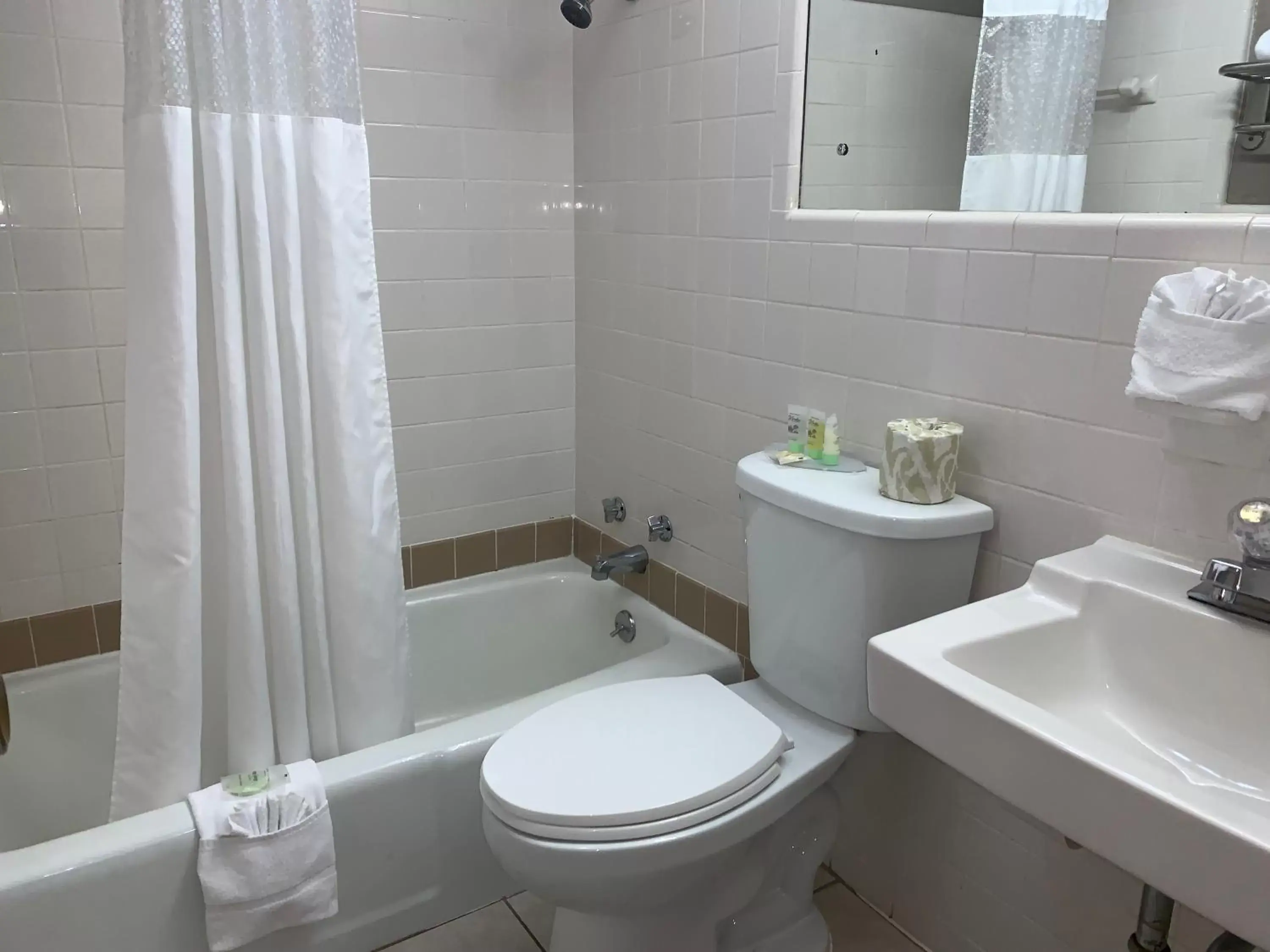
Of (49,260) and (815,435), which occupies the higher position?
(49,260)

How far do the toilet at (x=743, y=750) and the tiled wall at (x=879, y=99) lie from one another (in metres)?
0.54

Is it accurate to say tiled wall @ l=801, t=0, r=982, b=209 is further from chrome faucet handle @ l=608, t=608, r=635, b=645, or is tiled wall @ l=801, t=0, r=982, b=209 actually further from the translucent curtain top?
chrome faucet handle @ l=608, t=608, r=635, b=645

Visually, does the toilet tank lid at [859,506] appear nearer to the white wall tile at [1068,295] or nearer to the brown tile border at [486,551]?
the white wall tile at [1068,295]

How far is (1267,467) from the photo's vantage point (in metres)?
1.09

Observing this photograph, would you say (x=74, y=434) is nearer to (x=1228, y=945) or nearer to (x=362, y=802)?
(x=362, y=802)

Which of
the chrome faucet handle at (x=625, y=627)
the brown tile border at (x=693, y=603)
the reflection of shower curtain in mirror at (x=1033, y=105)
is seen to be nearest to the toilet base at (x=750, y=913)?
the brown tile border at (x=693, y=603)

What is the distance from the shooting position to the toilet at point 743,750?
1.29m

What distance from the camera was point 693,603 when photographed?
2068 millimetres

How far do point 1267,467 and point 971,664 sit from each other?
0.42 metres

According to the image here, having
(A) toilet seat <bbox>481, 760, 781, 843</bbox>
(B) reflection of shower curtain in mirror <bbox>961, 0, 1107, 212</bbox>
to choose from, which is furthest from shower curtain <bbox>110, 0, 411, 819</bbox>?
(B) reflection of shower curtain in mirror <bbox>961, 0, 1107, 212</bbox>

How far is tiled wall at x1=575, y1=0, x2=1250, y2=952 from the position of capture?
4.07 ft

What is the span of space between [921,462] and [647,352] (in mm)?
892

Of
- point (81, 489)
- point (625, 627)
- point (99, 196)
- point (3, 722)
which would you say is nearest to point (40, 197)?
point (99, 196)

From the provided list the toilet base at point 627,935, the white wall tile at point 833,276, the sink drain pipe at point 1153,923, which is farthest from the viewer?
the white wall tile at point 833,276
